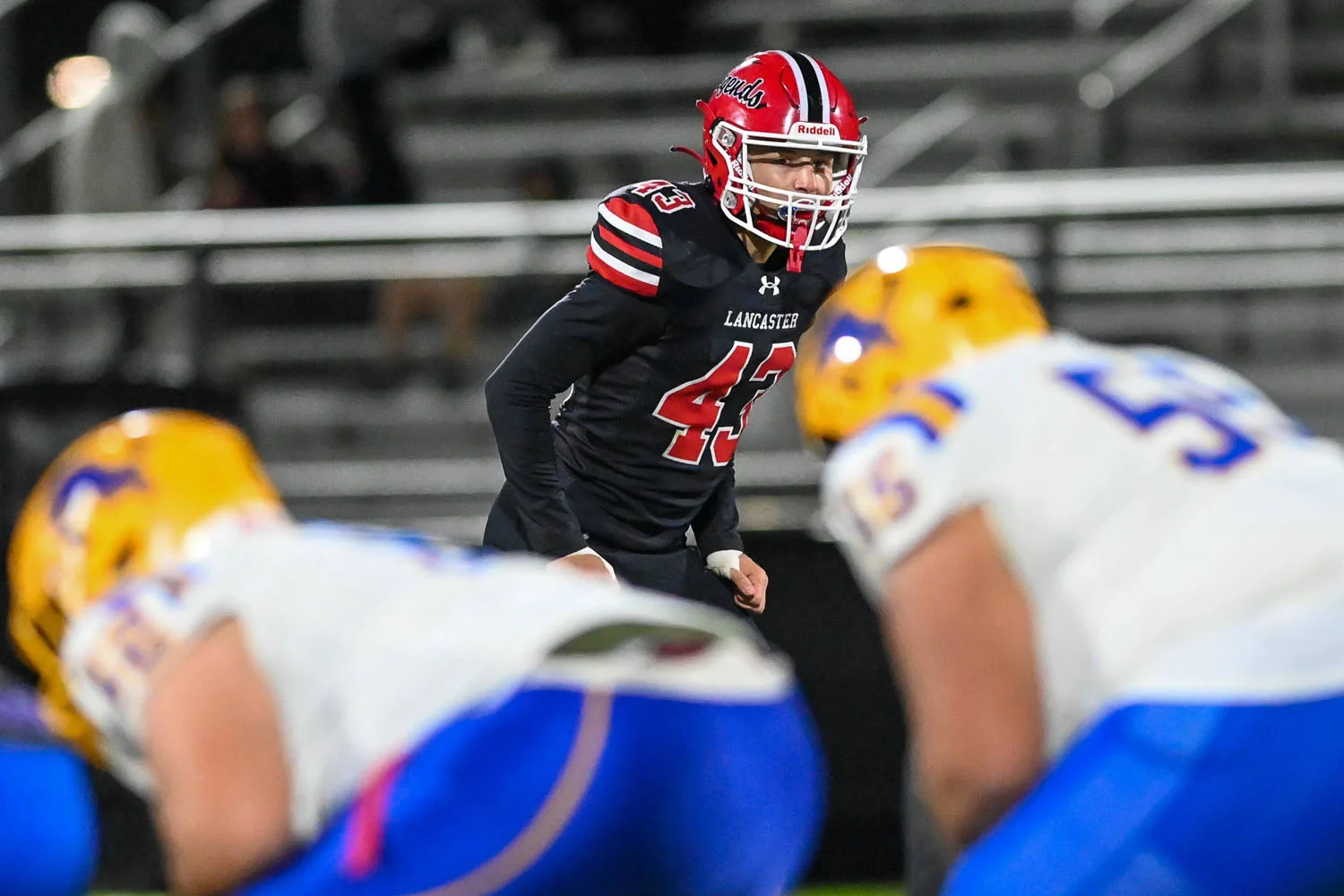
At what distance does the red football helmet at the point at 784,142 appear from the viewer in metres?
4.03

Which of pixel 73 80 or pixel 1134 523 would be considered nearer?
pixel 1134 523

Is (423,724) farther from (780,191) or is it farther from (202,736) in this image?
(780,191)

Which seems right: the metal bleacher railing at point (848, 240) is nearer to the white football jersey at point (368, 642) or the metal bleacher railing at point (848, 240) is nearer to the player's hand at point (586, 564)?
the player's hand at point (586, 564)

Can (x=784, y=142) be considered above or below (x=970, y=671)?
above

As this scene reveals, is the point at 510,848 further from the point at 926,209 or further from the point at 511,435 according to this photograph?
the point at 926,209

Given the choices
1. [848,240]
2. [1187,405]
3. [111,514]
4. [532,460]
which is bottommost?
[848,240]

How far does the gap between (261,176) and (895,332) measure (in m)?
4.65

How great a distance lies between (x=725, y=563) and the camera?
435cm

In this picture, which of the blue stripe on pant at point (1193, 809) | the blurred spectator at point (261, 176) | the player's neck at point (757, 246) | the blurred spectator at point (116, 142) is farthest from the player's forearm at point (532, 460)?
the blurred spectator at point (116, 142)

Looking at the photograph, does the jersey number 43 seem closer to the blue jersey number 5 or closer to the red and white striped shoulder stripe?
the red and white striped shoulder stripe

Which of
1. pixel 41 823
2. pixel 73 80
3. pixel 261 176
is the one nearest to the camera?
pixel 41 823

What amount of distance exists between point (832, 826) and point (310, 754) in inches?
159

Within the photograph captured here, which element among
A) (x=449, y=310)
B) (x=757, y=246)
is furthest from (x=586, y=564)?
(x=449, y=310)

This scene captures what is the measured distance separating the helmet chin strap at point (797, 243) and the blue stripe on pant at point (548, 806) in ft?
5.71
